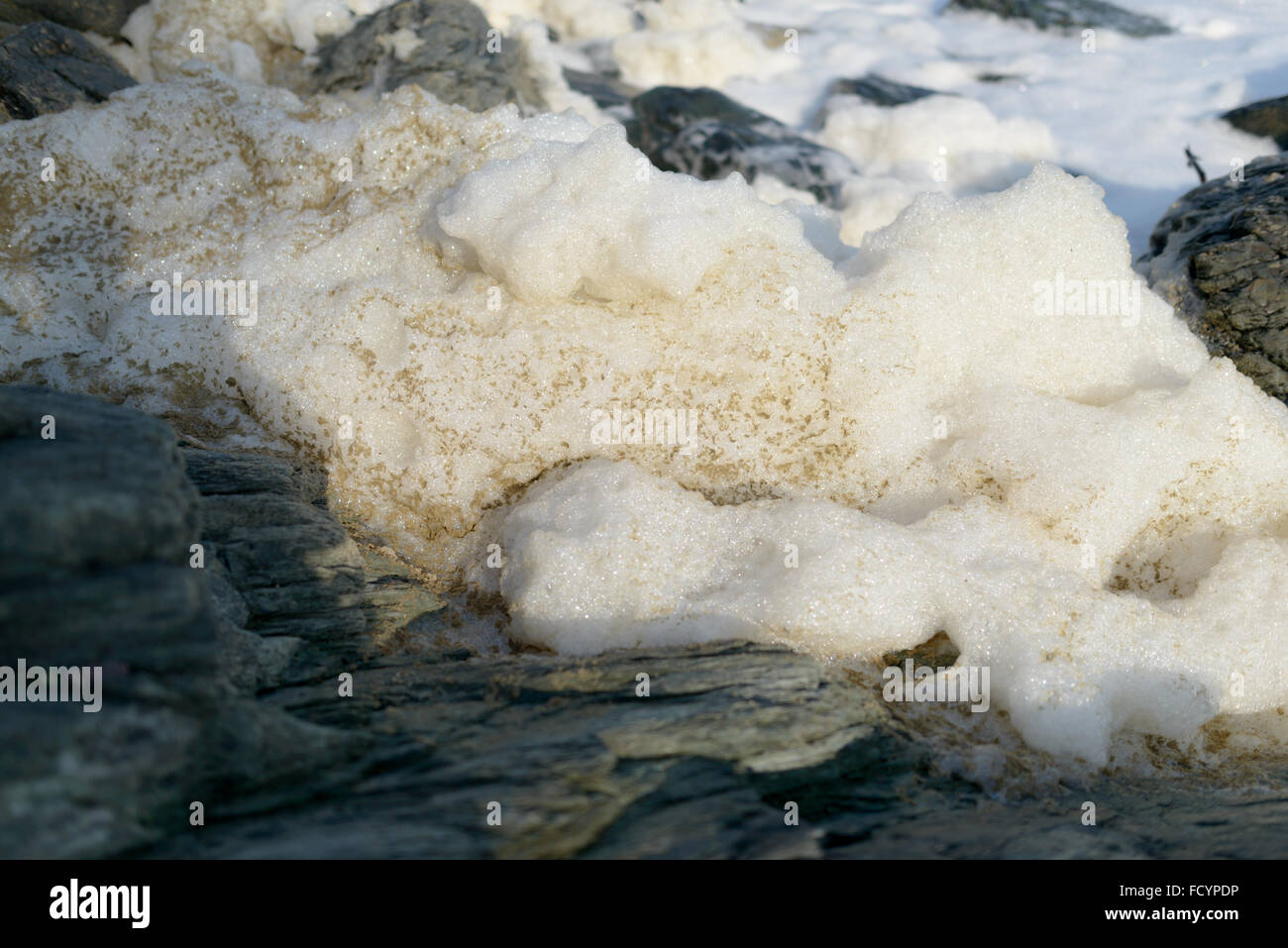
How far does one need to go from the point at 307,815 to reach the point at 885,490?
3175 millimetres

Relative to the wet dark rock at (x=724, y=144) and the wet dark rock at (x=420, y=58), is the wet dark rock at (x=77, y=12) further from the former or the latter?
the wet dark rock at (x=724, y=144)

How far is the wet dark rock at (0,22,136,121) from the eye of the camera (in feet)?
21.5

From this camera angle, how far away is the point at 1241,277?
648 centimetres

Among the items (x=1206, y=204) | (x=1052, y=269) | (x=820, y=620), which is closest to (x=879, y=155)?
(x=1206, y=204)

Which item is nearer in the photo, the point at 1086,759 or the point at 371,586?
the point at 1086,759

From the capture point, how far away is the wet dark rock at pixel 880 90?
48.5 ft

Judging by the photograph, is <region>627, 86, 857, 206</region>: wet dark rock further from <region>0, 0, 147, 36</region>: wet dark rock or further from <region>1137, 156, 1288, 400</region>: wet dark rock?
<region>0, 0, 147, 36</region>: wet dark rock

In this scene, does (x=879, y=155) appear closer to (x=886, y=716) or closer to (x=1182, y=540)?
(x=1182, y=540)

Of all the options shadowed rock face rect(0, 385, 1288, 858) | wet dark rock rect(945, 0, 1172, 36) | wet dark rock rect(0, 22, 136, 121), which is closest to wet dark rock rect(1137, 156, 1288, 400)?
shadowed rock face rect(0, 385, 1288, 858)

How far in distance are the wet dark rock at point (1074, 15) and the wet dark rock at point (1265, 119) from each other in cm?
475

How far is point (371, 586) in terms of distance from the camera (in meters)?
4.03

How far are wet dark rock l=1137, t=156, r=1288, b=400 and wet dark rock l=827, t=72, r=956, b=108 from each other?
28.2ft

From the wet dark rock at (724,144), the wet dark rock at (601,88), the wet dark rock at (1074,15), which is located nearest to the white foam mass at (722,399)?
the wet dark rock at (724,144)

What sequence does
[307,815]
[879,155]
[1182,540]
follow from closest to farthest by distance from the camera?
1. [307,815]
2. [1182,540]
3. [879,155]
